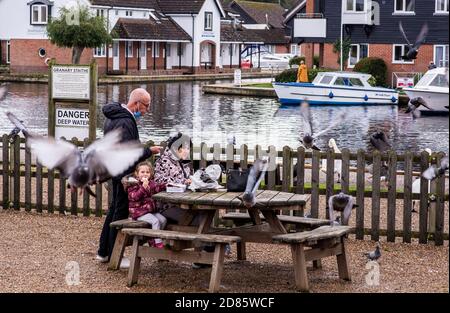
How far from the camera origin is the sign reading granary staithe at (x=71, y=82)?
18203mm

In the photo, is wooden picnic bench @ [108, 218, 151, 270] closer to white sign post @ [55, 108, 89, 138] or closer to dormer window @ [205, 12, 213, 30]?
white sign post @ [55, 108, 89, 138]

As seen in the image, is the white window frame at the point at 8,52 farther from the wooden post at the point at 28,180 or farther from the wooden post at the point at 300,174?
the wooden post at the point at 300,174

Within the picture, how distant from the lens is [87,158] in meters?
9.59

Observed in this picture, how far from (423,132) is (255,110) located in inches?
469

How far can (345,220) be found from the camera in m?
13.9

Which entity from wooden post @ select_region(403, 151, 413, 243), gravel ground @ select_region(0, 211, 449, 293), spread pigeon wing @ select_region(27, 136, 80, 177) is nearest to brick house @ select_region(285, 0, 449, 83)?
wooden post @ select_region(403, 151, 413, 243)

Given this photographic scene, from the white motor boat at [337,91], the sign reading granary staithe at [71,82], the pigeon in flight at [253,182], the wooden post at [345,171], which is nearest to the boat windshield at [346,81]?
the white motor boat at [337,91]

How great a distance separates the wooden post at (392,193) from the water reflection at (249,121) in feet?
45.6

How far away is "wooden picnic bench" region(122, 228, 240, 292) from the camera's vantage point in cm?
1040

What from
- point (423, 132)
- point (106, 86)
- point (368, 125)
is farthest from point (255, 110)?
point (106, 86)

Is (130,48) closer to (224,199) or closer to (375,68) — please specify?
(375,68)

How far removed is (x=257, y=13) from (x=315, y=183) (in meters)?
113

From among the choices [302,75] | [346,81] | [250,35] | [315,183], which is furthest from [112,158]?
[250,35]

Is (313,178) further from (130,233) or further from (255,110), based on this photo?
(255,110)
